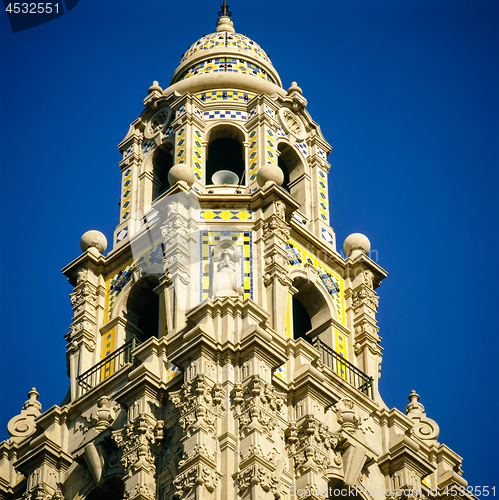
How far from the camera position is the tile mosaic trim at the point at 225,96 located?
43.4 meters

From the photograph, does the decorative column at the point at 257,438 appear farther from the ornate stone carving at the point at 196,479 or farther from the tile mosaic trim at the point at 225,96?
the tile mosaic trim at the point at 225,96

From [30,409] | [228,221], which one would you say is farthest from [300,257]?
[30,409]

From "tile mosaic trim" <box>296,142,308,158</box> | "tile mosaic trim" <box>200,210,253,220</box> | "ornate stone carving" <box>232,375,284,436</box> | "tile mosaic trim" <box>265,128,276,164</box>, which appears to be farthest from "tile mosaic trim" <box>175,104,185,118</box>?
"ornate stone carving" <box>232,375,284,436</box>

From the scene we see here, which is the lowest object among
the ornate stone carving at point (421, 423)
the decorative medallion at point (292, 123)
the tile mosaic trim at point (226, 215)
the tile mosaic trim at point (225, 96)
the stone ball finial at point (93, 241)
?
the ornate stone carving at point (421, 423)

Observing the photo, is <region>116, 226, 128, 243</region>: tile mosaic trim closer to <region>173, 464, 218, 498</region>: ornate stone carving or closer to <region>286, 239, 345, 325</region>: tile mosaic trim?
<region>286, 239, 345, 325</region>: tile mosaic trim

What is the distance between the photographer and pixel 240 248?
37.9m

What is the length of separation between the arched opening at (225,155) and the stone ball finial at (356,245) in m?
3.68

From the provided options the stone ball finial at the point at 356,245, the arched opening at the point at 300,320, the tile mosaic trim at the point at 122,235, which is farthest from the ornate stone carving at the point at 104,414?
the stone ball finial at the point at 356,245

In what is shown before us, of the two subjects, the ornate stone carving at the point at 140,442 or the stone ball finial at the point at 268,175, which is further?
the stone ball finial at the point at 268,175

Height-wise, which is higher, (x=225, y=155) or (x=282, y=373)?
(x=225, y=155)

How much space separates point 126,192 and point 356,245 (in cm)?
629

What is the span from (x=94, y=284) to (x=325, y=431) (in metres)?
8.52

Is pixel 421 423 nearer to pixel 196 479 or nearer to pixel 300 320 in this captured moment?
pixel 300 320

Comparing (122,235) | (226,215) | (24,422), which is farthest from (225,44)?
(24,422)
